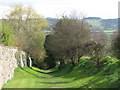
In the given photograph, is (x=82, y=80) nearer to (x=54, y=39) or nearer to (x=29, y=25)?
(x=54, y=39)

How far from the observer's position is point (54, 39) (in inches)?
1678

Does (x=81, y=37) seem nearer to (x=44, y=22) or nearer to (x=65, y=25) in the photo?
(x=65, y=25)

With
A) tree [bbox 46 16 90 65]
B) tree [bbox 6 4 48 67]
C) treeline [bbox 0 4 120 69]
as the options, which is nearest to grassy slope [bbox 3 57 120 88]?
treeline [bbox 0 4 120 69]

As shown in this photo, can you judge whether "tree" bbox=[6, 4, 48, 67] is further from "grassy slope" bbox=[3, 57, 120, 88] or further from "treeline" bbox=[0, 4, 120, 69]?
"grassy slope" bbox=[3, 57, 120, 88]

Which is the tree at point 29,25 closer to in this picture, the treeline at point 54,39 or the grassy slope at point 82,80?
the treeline at point 54,39

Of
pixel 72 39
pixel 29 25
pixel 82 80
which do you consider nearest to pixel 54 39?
pixel 72 39

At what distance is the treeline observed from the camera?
28047 mm

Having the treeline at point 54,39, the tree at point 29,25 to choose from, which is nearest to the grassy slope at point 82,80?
the treeline at point 54,39

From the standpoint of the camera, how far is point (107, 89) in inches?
621

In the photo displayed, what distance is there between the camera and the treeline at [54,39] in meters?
28.0

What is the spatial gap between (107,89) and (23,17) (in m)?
41.3

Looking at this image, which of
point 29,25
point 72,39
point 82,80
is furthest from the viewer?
point 29,25

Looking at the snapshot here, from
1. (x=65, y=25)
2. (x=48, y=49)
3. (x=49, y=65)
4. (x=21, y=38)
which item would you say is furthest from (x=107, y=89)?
(x=49, y=65)

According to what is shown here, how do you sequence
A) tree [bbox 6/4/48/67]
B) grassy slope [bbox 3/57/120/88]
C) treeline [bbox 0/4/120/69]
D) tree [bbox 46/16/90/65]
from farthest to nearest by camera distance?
tree [bbox 6/4/48/67] → tree [bbox 46/16/90/65] → treeline [bbox 0/4/120/69] → grassy slope [bbox 3/57/120/88]
